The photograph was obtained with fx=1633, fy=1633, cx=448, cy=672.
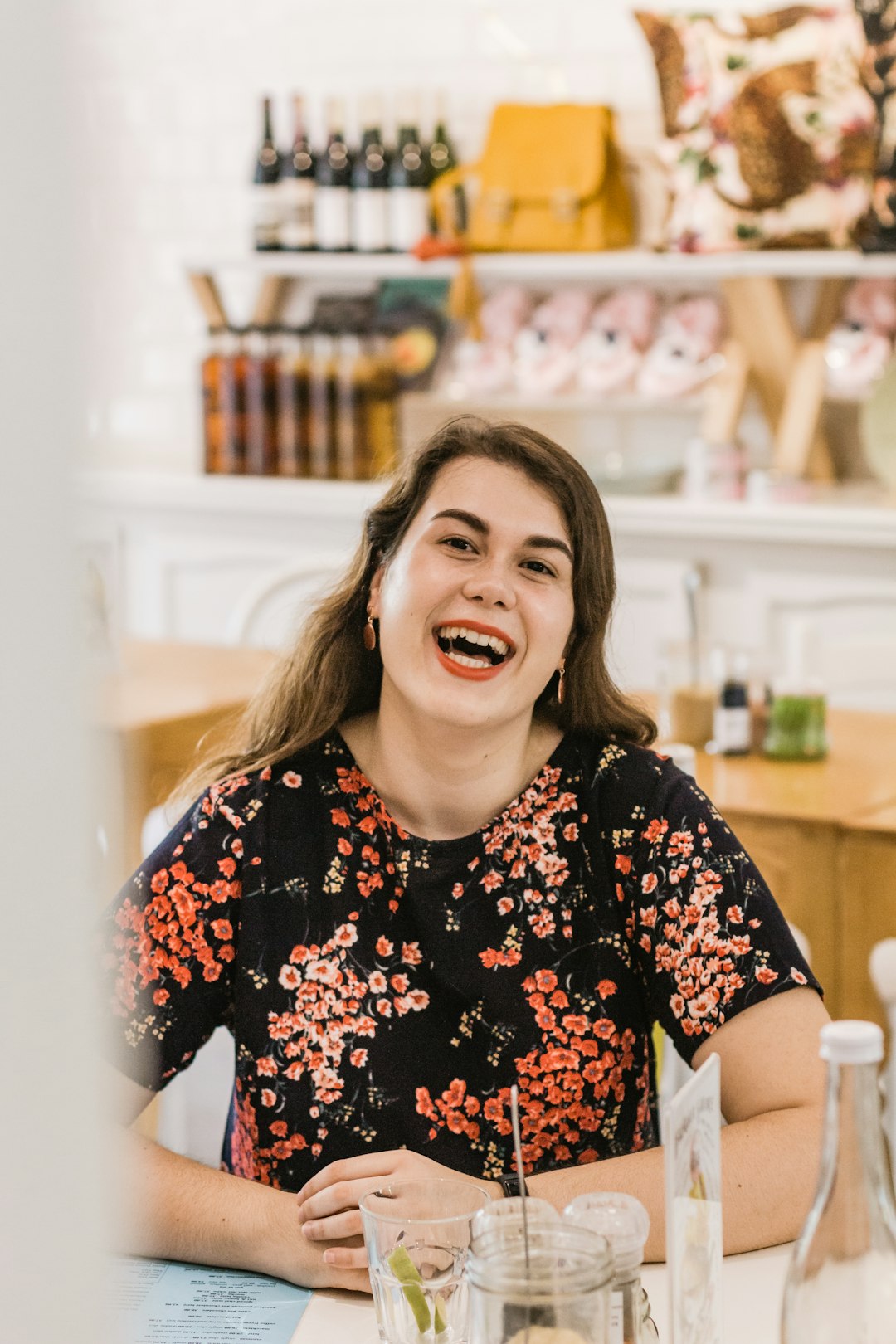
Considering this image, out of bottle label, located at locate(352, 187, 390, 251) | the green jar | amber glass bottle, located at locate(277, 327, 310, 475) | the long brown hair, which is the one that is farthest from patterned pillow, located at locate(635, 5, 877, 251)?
the long brown hair

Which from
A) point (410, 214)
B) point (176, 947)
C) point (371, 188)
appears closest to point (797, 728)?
point (176, 947)

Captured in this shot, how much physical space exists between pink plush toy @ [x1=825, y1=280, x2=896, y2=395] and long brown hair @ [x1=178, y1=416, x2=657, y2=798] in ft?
7.61

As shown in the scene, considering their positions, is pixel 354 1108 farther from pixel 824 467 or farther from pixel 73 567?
pixel 824 467

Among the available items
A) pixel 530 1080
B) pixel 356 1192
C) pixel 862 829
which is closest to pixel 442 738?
pixel 530 1080

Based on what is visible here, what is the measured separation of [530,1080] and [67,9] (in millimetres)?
1183

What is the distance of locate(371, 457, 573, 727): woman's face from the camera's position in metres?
1.38

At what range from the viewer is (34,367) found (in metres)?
0.25

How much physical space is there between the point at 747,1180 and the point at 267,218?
345cm

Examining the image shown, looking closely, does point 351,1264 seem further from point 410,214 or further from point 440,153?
point 440,153

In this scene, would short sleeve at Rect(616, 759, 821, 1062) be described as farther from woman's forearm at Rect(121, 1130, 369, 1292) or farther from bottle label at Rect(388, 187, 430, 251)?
bottle label at Rect(388, 187, 430, 251)

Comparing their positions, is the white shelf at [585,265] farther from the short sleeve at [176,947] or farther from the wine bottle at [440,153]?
the short sleeve at [176,947]

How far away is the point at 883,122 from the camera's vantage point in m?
3.38

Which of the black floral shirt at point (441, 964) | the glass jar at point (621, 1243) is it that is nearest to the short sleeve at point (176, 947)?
the black floral shirt at point (441, 964)

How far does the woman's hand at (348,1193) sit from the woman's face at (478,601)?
1.28ft
